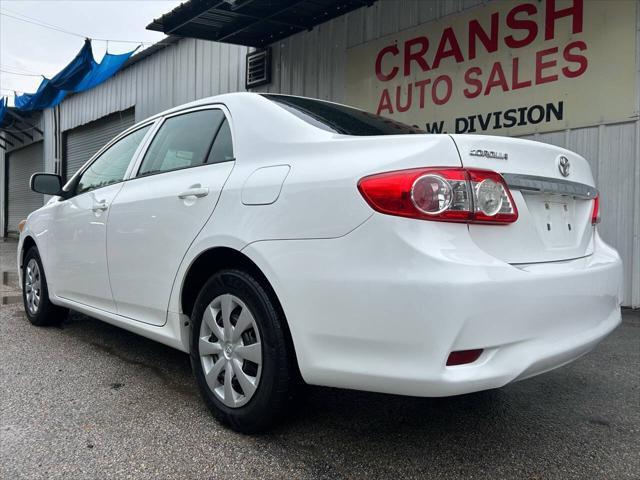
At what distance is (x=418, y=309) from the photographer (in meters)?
1.75

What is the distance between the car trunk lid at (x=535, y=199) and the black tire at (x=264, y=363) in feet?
2.85

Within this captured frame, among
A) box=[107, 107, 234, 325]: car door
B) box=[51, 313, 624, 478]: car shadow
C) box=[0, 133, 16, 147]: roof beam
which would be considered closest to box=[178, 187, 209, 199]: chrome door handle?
box=[107, 107, 234, 325]: car door

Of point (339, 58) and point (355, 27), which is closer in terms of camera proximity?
point (355, 27)

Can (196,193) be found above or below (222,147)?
below

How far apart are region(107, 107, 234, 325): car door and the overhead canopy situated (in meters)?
4.69

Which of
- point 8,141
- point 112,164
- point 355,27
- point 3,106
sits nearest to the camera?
point 112,164

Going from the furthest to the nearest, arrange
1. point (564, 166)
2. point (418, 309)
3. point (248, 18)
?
point (248, 18) → point (564, 166) → point (418, 309)

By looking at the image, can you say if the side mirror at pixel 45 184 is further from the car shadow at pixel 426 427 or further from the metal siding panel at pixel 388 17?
the metal siding panel at pixel 388 17

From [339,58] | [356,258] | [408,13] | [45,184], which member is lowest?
[356,258]

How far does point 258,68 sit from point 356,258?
7914 mm

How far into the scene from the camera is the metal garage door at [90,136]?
13511 millimetres

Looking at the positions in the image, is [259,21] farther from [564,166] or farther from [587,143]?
[564,166]

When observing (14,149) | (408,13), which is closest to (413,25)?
(408,13)

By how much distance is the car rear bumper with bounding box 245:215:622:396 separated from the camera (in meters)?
1.74
